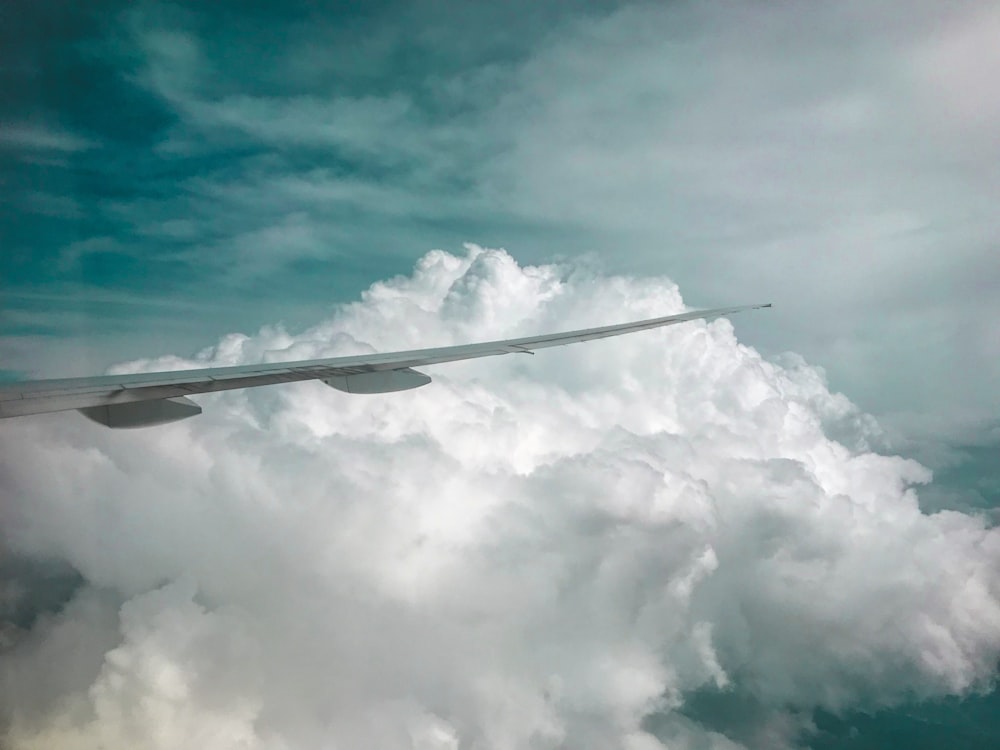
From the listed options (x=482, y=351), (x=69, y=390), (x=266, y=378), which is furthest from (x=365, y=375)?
(x=69, y=390)

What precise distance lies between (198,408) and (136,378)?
2.15ft

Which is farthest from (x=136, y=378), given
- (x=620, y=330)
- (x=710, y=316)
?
(x=710, y=316)

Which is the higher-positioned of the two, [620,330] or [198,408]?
[620,330]

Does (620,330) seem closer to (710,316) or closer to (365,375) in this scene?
(710,316)

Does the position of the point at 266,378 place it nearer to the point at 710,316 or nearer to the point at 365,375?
the point at 365,375

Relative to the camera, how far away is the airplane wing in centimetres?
472

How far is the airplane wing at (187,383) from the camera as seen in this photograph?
15.5 feet

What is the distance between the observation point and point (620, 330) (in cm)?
936

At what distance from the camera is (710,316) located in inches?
398

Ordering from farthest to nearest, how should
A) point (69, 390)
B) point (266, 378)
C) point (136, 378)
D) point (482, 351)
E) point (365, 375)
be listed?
1. point (482, 351)
2. point (365, 375)
3. point (266, 378)
4. point (136, 378)
5. point (69, 390)

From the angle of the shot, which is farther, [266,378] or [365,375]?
[365,375]

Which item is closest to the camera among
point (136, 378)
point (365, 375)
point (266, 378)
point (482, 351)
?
point (136, 378)

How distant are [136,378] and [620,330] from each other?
22.9 feet

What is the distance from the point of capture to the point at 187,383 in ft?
18.0
